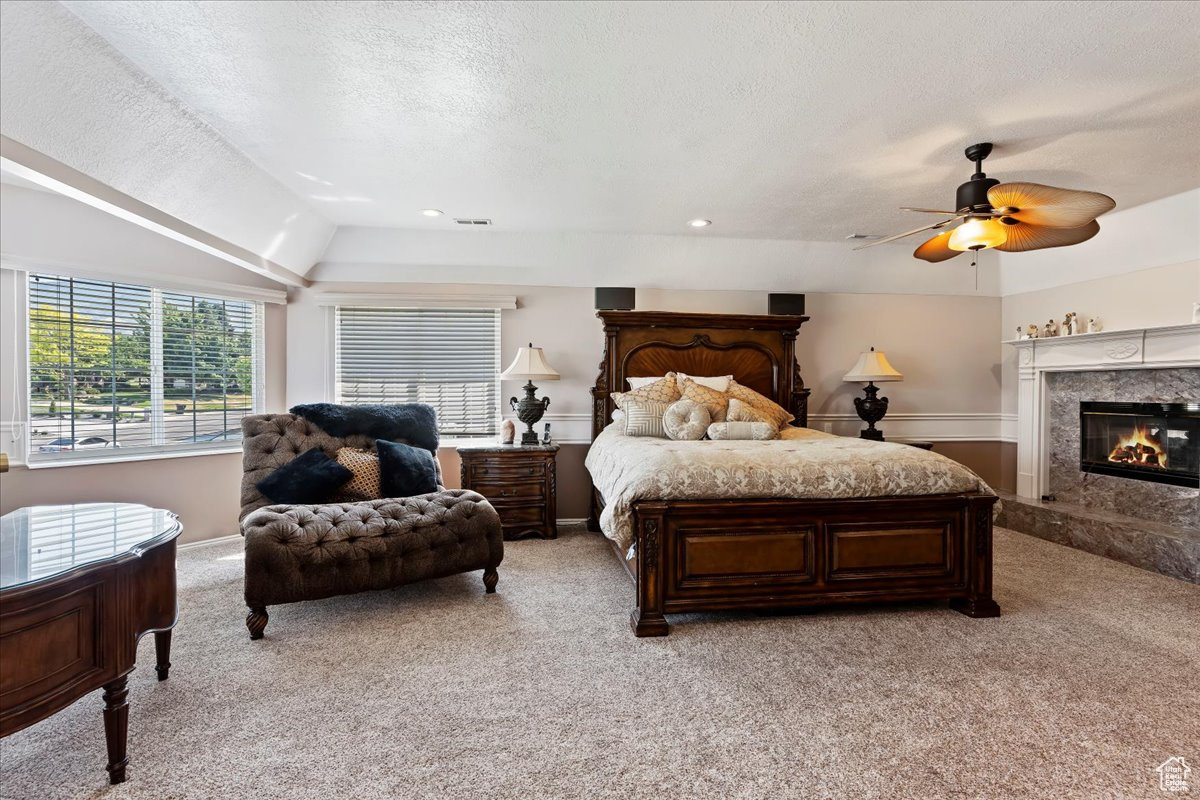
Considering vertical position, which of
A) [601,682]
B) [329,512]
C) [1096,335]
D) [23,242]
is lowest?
[601,682]

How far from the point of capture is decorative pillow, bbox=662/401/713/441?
3781 mm

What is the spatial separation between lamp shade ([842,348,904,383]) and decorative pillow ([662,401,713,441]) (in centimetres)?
168

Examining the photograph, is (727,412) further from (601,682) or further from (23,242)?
(23,242)

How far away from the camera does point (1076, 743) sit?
1.74 m

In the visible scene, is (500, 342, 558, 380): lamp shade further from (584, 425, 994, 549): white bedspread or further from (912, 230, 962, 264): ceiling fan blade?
(912, 230, 962, 264): ceiling fan blade

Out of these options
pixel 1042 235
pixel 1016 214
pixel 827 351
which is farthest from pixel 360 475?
pixel 827 351

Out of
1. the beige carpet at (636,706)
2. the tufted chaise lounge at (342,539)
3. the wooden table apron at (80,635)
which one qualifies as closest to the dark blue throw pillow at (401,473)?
the tufted chaise lounge at (342,539)

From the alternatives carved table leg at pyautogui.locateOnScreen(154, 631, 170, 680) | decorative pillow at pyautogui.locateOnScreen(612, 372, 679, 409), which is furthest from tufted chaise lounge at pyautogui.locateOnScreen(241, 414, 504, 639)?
decorative pillow at pyautogui.locateOnScreen(612, 372, 679, 409)

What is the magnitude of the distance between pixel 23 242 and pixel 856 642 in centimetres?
506

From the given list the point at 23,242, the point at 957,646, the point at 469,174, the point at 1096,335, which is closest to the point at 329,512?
the point at 469,174

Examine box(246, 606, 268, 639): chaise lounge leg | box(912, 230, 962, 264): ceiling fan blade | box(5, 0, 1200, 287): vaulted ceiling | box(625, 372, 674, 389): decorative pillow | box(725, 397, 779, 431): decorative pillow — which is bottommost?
box(246, 606, 268, 639): chaise lounge leg

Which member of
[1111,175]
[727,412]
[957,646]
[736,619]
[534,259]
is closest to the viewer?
[957,646]

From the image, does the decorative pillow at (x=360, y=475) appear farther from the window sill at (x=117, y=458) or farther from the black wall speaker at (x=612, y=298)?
the black wall speaker at (x=612, y=298)

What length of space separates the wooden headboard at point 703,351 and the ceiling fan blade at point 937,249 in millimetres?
1570
